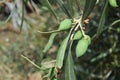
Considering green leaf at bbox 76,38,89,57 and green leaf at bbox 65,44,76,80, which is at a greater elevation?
green leaf at bbox 76,38,89,57

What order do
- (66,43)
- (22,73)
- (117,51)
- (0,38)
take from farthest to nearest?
(0,38) < (22,73) < (117,51) < (66,43)

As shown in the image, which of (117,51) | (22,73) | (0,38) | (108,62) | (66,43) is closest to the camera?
(66,43)

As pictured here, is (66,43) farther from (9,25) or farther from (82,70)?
(9,25)

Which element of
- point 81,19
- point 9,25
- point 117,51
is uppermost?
point 81,19

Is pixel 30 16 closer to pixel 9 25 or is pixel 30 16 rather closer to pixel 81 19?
pixel 9 25

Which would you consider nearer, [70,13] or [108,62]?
[70,13]

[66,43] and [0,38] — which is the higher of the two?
[66,43]

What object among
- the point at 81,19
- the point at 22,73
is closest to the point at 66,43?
the point at 81,19

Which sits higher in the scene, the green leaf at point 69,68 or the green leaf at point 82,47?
the green leaf at point 82,47

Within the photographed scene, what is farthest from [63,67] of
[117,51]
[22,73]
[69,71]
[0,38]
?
[0,38]
